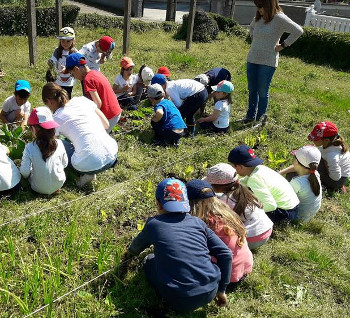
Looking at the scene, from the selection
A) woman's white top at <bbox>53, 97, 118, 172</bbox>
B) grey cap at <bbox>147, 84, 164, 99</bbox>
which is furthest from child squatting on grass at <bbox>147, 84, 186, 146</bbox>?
woman's white top at <bbox>53, 97, 118, 172</bbox>

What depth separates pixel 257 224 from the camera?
3.38 metres

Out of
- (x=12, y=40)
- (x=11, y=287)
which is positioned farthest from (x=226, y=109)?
(x=12, y=40)

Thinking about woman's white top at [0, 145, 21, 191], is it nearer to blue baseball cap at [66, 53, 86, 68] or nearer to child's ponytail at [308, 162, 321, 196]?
blue baseball cap at [66, 53, 86, 68]

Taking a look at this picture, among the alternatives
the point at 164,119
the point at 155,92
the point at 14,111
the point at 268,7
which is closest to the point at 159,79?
the point at 155,92

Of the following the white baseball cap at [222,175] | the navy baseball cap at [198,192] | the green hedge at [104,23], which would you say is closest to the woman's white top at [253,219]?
the white baseball cap at [222,175]

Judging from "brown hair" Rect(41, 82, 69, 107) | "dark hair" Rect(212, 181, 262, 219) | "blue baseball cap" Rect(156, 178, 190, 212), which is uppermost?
"brown hair" Rect(41, 82, 69, 107)

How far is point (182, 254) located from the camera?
8.75 ft

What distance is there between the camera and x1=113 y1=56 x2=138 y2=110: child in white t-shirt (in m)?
6.38

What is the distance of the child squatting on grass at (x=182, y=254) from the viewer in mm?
2666

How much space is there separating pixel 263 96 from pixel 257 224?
3238mm

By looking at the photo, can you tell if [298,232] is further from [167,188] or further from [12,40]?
[12,40]

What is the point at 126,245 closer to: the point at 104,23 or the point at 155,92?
the point at 155,92

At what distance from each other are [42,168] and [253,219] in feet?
6.07

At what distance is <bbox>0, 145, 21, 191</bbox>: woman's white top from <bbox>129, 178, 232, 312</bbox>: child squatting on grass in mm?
1450
